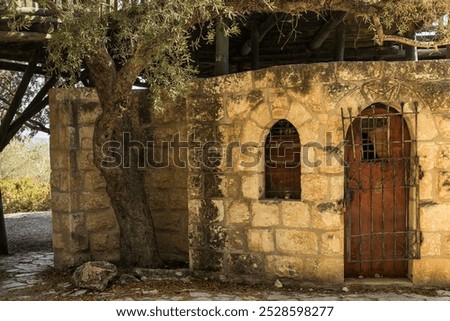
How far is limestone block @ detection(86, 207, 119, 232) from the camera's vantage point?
21.6 feet

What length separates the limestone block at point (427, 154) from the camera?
5.29 metres

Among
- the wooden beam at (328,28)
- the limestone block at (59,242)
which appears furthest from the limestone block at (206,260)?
the wooden beam at (328,28)

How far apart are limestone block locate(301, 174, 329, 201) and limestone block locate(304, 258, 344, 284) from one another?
0.70 meters

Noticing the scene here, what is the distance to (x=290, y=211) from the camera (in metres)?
5.46

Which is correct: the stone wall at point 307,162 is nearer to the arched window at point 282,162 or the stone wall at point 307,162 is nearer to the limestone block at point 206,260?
the limestone block at point 206,260

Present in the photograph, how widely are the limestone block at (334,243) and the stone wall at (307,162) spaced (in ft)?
0.04

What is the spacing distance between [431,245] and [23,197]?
38.2 ft

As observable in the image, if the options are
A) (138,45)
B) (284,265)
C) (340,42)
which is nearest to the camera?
(138,45)

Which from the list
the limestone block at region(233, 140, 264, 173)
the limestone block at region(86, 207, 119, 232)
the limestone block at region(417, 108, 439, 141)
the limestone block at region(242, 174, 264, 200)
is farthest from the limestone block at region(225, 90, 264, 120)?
the limestone block at region(86, 207, 119, 232)

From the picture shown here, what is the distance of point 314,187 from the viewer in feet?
17.6

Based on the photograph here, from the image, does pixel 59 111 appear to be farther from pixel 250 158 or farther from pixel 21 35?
pixel 250 158

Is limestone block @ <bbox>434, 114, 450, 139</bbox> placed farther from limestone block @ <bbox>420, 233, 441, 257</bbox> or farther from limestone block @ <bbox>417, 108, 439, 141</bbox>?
limestone block @ <bbox>420, 233, 441, 257</bbox>

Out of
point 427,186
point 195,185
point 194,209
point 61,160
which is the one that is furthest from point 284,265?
point 61,160
